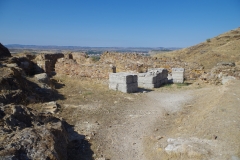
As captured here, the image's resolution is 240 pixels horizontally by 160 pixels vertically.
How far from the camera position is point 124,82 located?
38.6 ft

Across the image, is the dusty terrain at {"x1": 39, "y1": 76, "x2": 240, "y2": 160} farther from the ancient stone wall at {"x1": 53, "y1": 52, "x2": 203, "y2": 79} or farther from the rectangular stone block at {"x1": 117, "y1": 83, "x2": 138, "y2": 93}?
the ancient stone wall at {"x1": 53, "y1": 52, "x2": 203, "y2": 79}

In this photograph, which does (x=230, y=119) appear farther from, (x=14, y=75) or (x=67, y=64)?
(x=67, y=64)

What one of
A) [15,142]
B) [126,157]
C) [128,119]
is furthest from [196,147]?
[15,142]

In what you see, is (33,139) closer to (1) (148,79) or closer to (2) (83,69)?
(1) (148,79)

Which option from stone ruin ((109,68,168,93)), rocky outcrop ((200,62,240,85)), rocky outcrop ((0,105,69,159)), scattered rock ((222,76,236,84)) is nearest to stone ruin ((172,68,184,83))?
stone ruin ((109,68,168,93))

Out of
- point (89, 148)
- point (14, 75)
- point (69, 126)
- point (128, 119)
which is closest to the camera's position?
point (89, 148)

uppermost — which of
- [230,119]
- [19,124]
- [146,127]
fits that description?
[19,124]

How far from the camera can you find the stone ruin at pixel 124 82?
38.6 ft

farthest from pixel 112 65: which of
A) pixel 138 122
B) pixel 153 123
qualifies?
pixel 153 123

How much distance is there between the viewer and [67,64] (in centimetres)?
1639

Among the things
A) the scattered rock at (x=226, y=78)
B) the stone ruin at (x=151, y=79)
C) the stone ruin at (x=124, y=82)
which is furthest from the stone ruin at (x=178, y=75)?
the stone ruin at (x=124, y=82)

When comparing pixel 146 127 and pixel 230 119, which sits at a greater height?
pixel 230 119

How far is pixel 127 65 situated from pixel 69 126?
10072mm

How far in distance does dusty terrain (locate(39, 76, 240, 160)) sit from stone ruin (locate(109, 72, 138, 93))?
522 mm
